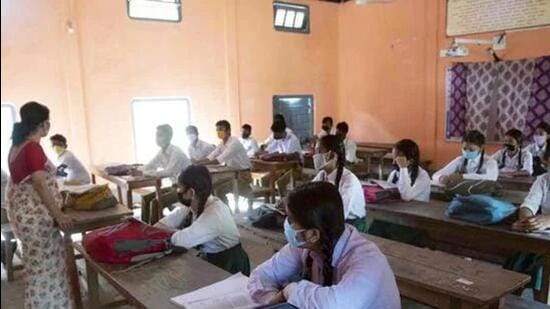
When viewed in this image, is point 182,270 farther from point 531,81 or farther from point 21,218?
point 531,81

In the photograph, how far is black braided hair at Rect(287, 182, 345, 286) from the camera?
1.53 metres

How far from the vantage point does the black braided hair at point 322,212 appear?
1534mm

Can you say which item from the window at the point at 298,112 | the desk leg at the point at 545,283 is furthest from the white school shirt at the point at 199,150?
the desk leg at the point at 545,283

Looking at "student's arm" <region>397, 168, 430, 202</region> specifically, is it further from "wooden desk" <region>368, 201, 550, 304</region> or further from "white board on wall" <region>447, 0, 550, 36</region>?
"white board on wall" <region>447, 0, 550, 36</region>

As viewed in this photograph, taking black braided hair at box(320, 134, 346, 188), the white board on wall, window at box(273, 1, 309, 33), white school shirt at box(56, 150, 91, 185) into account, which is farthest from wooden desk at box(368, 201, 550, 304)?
window at box(273, 1, 309, 33)

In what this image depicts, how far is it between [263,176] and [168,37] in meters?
2.95

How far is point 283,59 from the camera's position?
885cm

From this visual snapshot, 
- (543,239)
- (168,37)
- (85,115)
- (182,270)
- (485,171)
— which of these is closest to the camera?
(182,270)

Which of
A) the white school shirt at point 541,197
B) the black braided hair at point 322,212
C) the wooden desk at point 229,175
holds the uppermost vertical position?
the black braided hair at point 322,212

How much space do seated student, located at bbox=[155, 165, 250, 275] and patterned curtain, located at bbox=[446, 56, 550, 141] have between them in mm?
5618

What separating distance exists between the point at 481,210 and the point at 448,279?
104 centimetres

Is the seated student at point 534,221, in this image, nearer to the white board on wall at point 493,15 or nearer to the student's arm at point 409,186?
the student's arm at point 409,186

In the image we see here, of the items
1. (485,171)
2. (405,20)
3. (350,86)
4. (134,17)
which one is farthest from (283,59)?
(485,171)

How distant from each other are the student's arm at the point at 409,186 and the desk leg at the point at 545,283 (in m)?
1.11
